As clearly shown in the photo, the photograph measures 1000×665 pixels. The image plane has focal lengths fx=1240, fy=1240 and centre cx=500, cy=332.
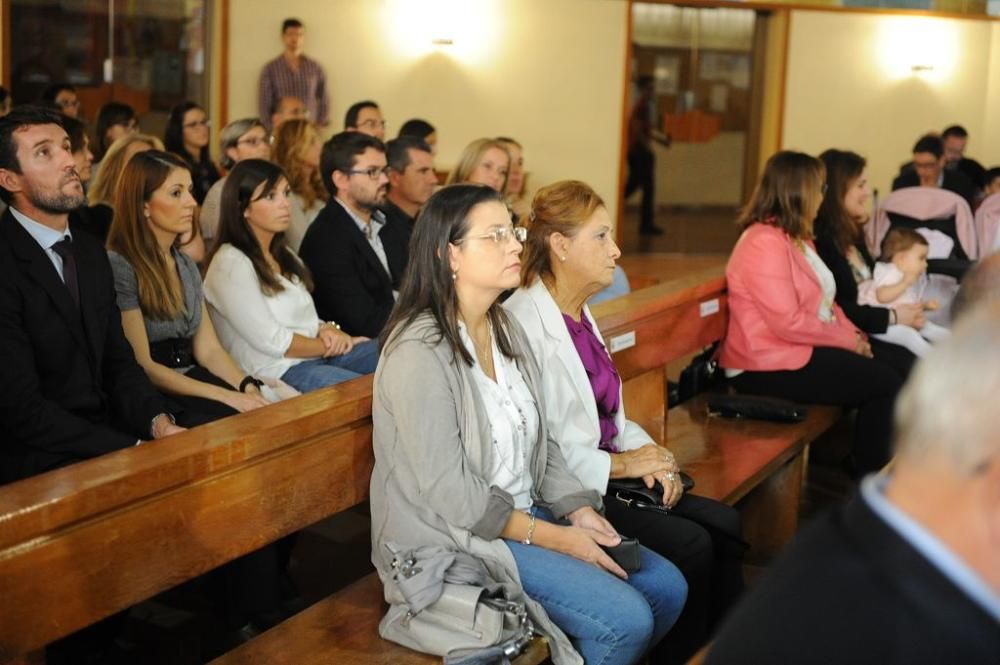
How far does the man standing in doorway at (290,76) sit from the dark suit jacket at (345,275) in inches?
213

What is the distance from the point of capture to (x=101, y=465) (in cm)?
215

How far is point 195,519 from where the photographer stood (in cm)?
229

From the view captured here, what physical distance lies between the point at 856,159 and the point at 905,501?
452 cm

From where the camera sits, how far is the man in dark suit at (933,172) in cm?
806

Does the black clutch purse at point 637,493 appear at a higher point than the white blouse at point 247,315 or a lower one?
lower

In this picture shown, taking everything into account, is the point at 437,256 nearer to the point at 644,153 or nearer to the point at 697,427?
the point at 697,427

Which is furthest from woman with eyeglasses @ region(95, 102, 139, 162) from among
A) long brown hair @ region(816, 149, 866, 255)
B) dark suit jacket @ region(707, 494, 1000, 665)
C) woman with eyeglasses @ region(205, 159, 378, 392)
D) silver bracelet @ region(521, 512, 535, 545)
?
dark suit jacket @ region(707, 494, 1000, 665)

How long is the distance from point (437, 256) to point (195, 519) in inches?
31.6

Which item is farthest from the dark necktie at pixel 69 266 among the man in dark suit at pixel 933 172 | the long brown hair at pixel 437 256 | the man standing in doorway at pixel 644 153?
the man standing in doorway at pixel 644 153

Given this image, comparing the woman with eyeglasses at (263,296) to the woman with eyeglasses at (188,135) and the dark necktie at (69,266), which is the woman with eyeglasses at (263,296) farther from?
the woman with eyeglasses at (188,135)

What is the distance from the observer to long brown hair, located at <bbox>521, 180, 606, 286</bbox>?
3.26 metres

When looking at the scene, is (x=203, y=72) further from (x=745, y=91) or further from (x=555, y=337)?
(x=555, y=337)

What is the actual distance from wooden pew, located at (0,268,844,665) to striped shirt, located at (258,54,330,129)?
7350 mm

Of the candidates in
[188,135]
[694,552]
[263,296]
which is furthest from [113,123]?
[694,552]
